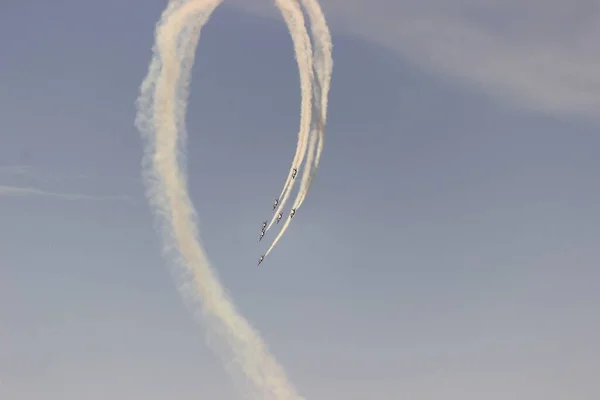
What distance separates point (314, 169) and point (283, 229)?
10210mm

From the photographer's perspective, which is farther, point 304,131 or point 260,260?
point 260,260

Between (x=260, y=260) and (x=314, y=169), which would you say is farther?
(x=260, y=260)

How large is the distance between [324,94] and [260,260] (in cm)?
2686

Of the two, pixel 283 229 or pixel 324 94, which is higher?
pixel 324 94

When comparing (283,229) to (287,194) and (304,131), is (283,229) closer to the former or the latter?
(287,194)

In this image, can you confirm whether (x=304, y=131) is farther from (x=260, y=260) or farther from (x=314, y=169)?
(x=260, y=260)

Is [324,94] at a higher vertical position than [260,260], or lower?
higher

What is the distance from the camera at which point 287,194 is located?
126 metres

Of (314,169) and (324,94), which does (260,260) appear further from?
(324,94)

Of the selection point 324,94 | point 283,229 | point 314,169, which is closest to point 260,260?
point 283,229

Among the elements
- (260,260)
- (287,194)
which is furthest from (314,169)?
(260,260)

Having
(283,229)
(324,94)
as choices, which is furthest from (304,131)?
(283,229)

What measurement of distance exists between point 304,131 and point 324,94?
5.34 m

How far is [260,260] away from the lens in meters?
135
